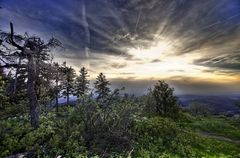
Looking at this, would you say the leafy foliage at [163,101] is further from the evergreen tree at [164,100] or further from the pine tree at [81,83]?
the pine tree at [81,83]

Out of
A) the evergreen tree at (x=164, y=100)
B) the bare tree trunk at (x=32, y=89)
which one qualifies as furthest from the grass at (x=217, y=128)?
the bare tree trunk at (x=32, y=89)

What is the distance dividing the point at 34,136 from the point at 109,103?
15.3 ft

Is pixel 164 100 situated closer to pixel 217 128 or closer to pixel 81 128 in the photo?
pixel 217 128

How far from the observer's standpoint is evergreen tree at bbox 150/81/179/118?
37.3 m

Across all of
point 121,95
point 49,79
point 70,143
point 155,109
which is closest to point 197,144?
point 121,95

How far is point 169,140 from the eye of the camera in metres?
16.6

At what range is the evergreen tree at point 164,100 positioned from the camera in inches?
1469

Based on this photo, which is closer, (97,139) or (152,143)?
(97,139)

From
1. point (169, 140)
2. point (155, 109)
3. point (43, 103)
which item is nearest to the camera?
point (169, 140)

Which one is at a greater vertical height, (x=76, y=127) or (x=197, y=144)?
(x=76, y=127)

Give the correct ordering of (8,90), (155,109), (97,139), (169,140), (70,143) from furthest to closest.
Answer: (155,109) < (8,90) < (169,140) < (97,139) < (70,143)

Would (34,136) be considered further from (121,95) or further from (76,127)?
(121,95)

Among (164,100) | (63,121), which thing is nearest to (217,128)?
(164,100)

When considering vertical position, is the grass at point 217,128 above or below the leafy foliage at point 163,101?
below
